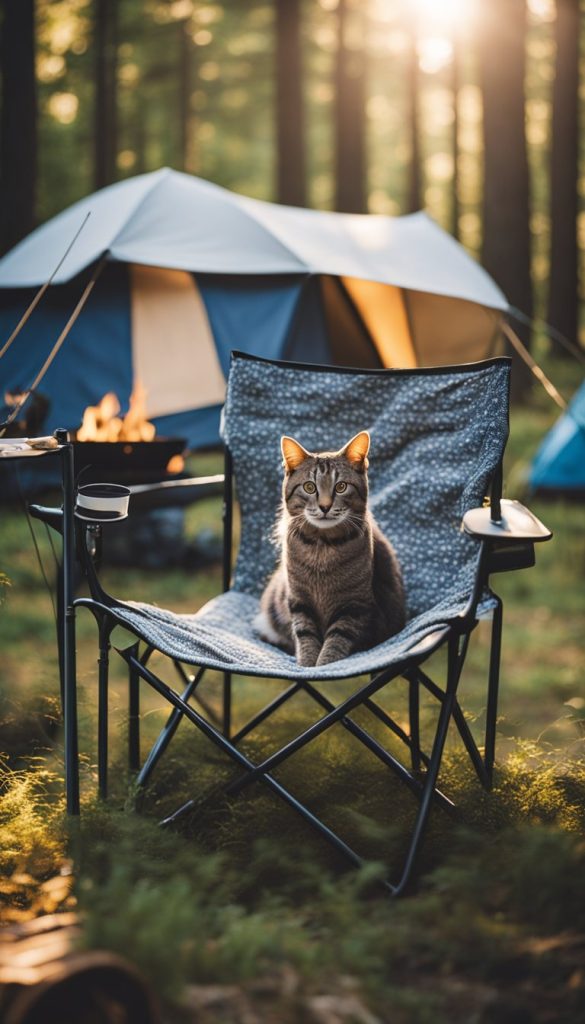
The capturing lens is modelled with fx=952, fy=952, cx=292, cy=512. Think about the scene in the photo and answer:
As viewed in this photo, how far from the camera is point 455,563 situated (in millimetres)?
2340

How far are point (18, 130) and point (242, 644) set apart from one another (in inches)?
166

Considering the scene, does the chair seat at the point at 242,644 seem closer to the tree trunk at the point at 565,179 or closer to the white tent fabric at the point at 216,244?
the white tent fabric at the point at 216,244

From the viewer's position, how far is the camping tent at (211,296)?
3695mm

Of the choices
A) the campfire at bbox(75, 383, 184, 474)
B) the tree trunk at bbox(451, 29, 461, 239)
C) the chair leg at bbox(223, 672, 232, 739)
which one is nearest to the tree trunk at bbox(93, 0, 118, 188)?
the tree trunk at bbox(451, 29, 461, 239)

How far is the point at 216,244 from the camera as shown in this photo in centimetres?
371

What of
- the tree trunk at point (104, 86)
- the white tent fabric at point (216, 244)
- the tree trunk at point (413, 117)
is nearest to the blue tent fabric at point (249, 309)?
the white tent fabric at point (216, 244)

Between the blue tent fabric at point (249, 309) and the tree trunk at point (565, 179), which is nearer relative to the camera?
the blue tent fabric at point (249, 309)

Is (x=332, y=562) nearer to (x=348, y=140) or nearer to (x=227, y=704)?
(x=227, y=704)

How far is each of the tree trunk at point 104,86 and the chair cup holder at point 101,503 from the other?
9.13 m

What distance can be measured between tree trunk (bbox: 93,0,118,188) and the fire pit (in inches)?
320

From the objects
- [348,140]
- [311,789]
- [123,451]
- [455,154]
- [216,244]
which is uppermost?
[455,154]

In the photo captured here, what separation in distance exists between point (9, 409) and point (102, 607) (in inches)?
64.6

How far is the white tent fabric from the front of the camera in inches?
142

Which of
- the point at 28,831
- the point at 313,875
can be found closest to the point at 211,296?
the point at 28,831
